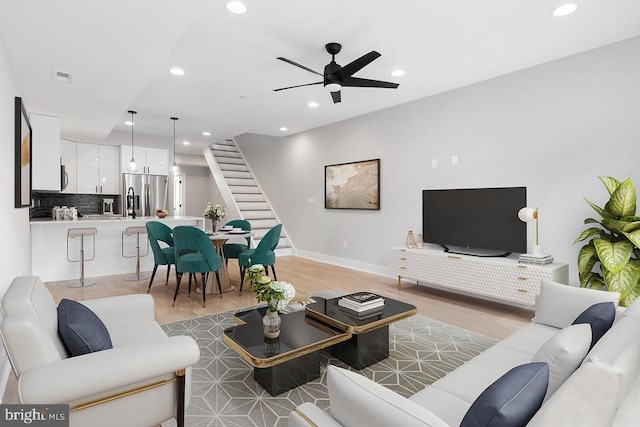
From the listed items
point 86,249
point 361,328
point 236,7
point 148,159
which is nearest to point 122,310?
point 361,328

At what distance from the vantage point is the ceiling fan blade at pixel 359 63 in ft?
9.90

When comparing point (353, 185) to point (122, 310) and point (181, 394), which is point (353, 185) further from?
point (181, 394)

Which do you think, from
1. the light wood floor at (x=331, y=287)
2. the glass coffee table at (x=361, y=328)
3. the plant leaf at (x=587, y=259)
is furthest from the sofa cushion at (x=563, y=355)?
the plant leaf at (x=587, y=259)

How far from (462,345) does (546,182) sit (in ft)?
6.91

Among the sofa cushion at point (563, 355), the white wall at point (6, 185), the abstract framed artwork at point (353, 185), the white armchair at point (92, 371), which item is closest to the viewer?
the sofa cushion at point (563, 355)

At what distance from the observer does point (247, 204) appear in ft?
27.2

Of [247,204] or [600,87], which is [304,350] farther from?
[247,204]

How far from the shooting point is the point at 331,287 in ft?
16.2

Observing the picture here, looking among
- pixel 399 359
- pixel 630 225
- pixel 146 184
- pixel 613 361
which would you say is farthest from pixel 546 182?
pixel 146 184

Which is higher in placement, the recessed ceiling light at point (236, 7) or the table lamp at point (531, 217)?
the recessed ceiling light at point (236, 7)

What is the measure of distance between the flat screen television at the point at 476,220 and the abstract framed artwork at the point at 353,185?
103 centimetres

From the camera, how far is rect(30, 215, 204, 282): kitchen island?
5.06 metres

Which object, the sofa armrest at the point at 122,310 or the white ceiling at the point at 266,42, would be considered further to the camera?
the white ceiling at the point at 266,42

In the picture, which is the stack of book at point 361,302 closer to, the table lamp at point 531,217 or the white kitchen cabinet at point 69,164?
the table lamp at point 531,217
